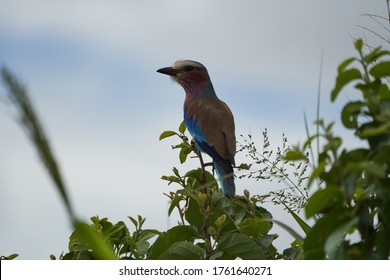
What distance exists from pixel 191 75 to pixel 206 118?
2.99 feet

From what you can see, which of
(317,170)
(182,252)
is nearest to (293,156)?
(317,170)

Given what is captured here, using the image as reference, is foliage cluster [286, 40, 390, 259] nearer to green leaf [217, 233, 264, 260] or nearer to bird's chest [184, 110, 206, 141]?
green leaf [217, 233, 264, 260]

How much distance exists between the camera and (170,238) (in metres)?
2.18

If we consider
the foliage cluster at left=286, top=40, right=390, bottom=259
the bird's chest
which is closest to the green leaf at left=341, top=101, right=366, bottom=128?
the foliage cluster at left=286, top=40, right=390, bottom=259

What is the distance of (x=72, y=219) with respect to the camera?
0.50 meters

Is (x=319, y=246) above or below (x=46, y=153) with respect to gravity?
above

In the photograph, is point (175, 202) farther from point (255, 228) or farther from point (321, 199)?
point (321, 199)

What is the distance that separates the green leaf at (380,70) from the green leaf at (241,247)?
2.87 ft

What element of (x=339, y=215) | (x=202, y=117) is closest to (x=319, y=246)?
(x=339, y=215)

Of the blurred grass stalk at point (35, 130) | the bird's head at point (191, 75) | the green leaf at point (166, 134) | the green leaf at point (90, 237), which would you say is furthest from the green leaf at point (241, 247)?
the bird's head at point (191, 75)

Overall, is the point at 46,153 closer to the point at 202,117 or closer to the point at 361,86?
the point at 361,86

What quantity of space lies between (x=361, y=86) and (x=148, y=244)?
1.44 metres

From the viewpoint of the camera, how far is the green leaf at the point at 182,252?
1.92 metres

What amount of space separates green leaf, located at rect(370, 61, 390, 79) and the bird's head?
3873mm
